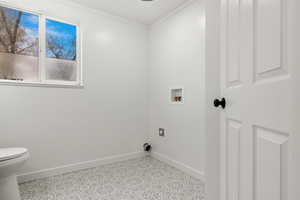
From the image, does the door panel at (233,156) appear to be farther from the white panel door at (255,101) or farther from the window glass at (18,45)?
the window glass at (18,45)

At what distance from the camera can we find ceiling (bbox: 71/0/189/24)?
2.10 meters

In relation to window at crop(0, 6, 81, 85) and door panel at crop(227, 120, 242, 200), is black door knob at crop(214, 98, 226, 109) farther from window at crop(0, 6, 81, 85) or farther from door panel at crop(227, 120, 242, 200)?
window at crop(0, 6, 81, 85)

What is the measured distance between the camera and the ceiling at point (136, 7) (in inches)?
82.6

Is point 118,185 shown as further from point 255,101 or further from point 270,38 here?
point 270,38

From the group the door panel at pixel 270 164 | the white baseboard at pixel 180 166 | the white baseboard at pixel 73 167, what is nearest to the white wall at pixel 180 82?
the white baseboard at pixel 180 166

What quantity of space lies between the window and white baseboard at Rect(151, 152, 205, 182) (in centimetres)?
156

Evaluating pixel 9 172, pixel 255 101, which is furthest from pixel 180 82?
pixel 9 172

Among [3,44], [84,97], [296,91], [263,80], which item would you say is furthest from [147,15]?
[296,91]

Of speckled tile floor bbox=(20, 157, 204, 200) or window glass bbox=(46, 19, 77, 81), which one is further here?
window glass bbox=(46, 19, 77, 81)

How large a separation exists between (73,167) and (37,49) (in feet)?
4.92

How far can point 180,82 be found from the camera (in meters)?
2.19

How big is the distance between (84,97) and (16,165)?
1020 mm

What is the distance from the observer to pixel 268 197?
0.56 meters

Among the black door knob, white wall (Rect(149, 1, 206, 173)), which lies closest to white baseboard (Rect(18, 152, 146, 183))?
white wall (Rect(149, 1, 206, 173))
